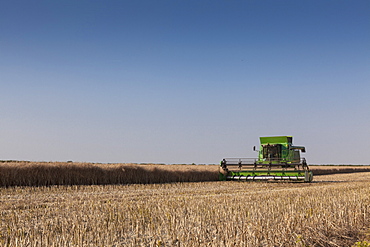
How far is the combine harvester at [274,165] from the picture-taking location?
18.3 meters

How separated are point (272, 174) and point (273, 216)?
13.1 m

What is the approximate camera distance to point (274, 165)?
19375 mm

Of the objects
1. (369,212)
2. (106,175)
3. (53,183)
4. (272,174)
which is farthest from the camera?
(272,174)

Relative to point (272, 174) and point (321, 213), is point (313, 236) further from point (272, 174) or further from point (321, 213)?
point (272, 174)

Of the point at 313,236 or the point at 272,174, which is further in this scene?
the point at 272,174

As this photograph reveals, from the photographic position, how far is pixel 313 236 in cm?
502

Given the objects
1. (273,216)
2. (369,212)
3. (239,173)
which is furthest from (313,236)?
(239,173)

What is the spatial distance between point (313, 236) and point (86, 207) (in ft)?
16.2

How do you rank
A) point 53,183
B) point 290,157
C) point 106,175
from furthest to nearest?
1. point 290,157
2. point 106,175
3. point 53,183

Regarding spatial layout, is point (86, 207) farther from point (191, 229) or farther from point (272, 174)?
point (272, 174)

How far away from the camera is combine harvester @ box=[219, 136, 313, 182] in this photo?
18.3 metres

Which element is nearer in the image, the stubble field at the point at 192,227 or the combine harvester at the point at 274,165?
the stubble field at the point at 192,227

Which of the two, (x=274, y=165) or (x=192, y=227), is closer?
(x=192, y=227)

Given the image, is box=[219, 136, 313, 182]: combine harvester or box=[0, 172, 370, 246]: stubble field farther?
box=[219, 136, 313, 182]: combine harvester
